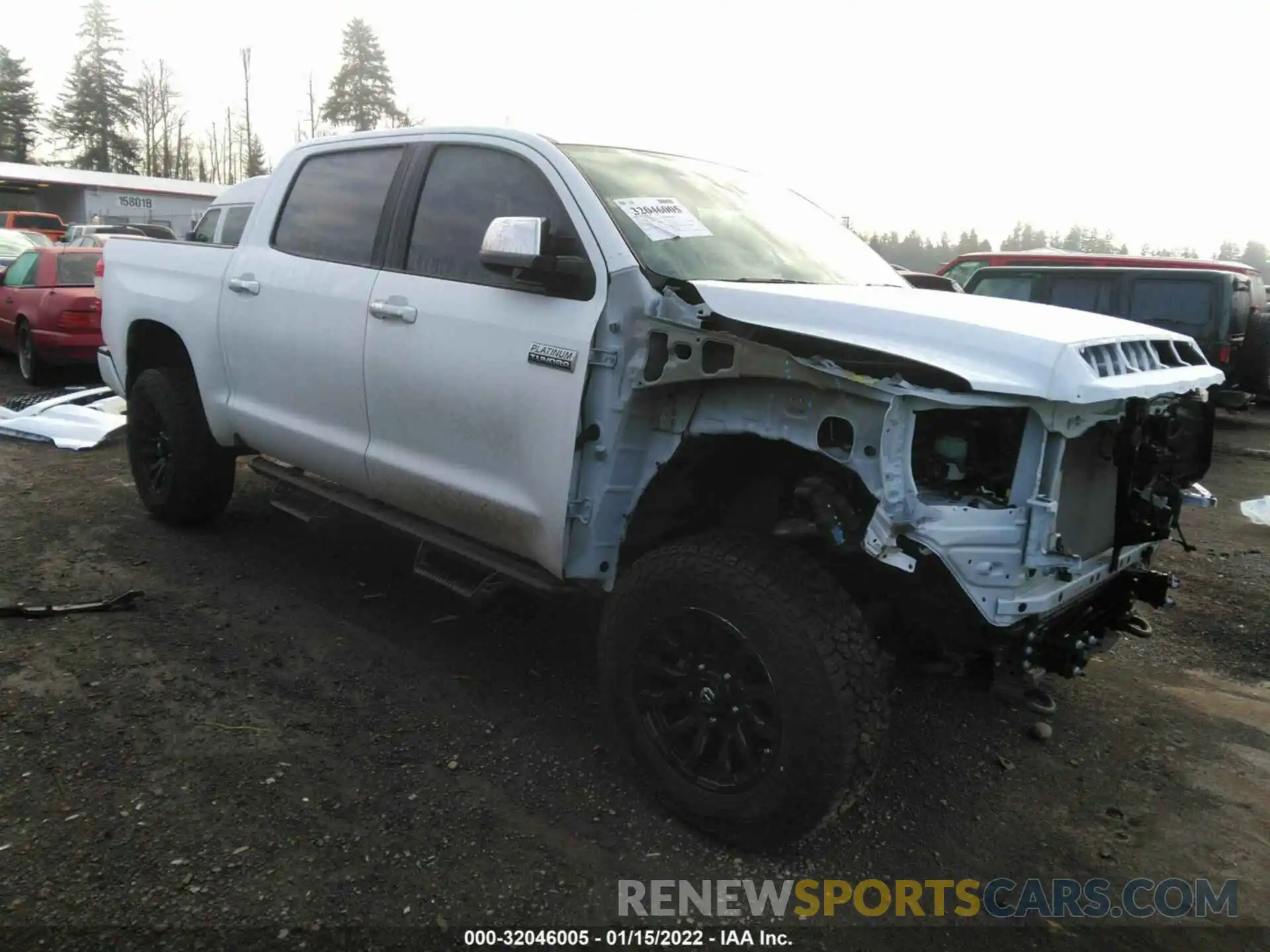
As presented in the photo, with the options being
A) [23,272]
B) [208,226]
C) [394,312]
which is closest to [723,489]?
[394,312]

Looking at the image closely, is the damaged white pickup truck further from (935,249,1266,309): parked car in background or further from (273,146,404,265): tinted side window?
(935,249,1266,309): parked car in background

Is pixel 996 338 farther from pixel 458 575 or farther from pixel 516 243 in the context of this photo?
pixel 458 575

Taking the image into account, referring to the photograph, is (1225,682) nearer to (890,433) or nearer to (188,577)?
(890,433)

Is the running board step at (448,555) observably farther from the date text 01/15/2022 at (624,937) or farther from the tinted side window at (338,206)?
the date text 01/15/2022 at (624,937)

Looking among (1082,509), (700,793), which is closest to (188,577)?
(700,793)

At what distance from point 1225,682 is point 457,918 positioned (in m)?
3.39

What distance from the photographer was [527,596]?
4574 mm

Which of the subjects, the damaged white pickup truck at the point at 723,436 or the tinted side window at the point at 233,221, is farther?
the tinted side window at the point at 233,221

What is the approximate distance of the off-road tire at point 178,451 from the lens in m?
4.88

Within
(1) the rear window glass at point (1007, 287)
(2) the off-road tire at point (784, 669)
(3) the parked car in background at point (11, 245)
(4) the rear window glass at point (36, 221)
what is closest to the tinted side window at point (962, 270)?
(1) the rear window glass at point (1007, 287)

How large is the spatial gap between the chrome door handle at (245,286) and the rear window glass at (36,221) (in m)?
28.4

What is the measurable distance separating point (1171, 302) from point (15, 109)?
64.7m

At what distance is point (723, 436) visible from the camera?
111 inches

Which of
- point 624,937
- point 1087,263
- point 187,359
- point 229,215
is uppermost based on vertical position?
point 1087,263
